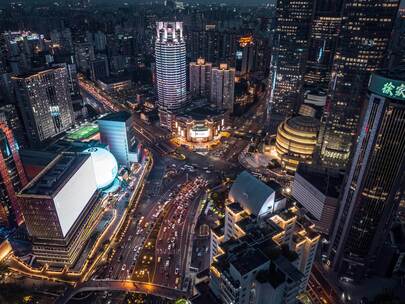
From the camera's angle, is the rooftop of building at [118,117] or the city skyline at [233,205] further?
the rooftop of building at [118,117]

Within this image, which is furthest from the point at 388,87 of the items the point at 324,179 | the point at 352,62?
the point at 352,62

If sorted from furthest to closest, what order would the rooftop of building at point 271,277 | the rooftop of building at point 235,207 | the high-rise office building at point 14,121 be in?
the high-rise office building at point 14,121 → the rooftop of building at point 235,207 → the rooftop of building at point 271,277

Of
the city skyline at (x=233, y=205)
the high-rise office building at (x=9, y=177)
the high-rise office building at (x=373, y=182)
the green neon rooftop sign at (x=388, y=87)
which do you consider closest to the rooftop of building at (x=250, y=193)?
the city skyline at (x=233, y=205)

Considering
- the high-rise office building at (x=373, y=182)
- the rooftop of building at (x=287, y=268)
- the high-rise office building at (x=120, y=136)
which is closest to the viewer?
the rooftop of building at (x=287, y=268)

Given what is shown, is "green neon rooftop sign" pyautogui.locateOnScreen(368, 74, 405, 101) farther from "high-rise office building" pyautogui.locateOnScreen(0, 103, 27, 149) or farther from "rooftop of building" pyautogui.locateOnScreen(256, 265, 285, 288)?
"high-rise office building" pyautogui.locateOnScreen(0, 103, 27, 149)

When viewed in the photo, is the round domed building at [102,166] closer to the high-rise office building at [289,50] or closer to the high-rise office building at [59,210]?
the high-rise office building at [59,210]

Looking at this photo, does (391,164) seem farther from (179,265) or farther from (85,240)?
→ (85,240)

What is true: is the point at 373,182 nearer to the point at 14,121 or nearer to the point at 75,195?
the point at 75,195
